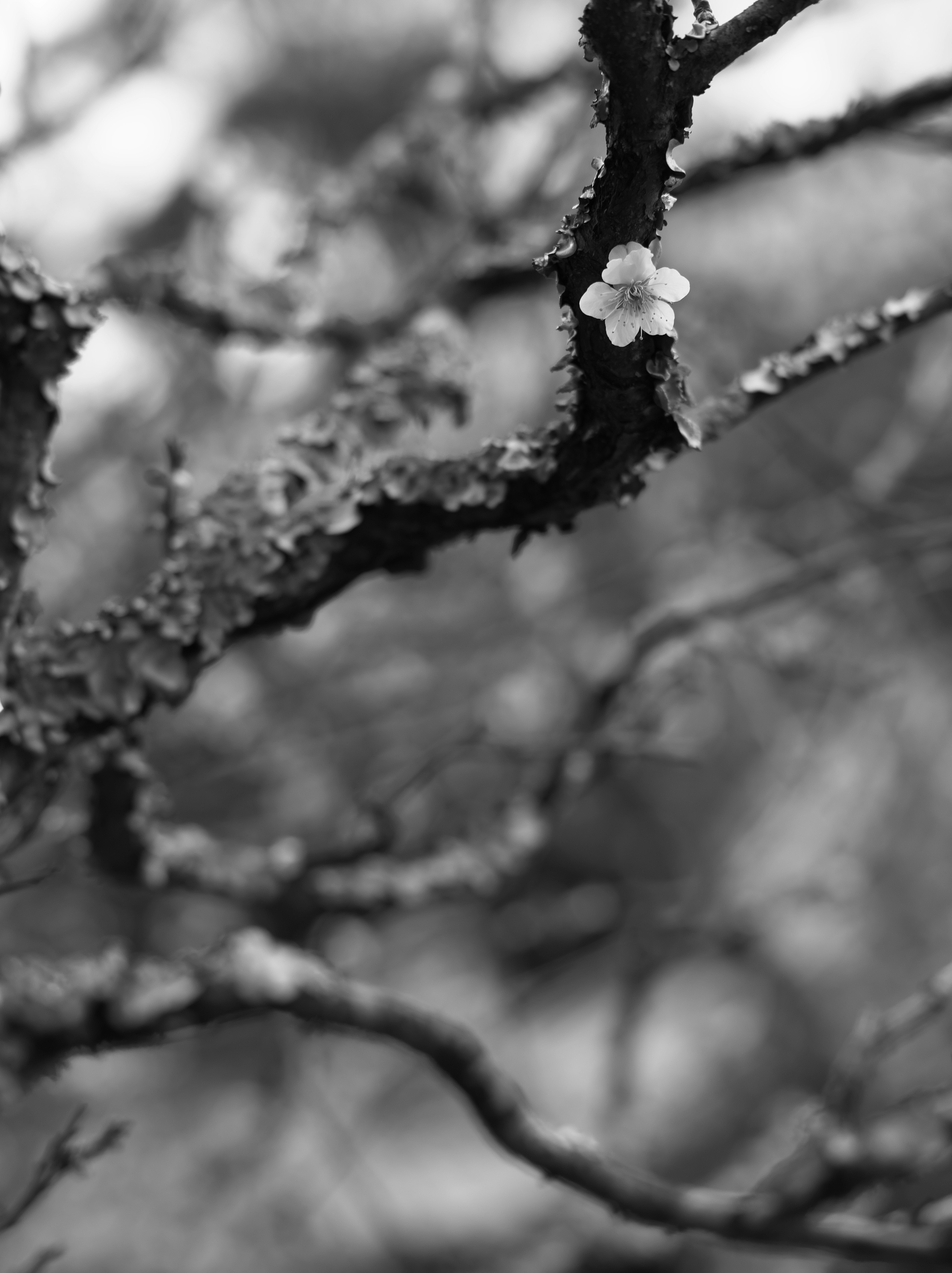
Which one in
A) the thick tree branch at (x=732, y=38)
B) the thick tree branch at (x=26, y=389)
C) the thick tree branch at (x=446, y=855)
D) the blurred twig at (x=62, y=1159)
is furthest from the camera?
the thick tree branch at (x=446, y=855)

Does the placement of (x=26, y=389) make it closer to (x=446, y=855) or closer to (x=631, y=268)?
(x=631, y=268)

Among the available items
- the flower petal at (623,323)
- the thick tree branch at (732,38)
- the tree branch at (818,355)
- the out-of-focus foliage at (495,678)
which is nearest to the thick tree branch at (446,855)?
the out-of-focus foliage at (495,678)

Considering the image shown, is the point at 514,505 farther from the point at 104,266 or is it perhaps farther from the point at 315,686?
the point at 315,686

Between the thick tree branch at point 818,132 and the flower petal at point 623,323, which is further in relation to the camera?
the thick tree branch at point 818,132

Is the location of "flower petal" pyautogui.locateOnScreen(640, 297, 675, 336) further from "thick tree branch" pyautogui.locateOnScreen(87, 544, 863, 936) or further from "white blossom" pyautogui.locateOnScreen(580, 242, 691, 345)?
"thick tree branch" pyautogui.locateOnScreen(87, 544, 863, 936)

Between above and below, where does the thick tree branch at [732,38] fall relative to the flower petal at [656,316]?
above

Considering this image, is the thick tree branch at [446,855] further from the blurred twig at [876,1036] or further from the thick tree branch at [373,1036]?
the blurred twig at [876,1036]

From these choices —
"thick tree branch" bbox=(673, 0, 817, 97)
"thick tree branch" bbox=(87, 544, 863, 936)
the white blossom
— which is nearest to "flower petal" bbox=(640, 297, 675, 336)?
the white blossom
